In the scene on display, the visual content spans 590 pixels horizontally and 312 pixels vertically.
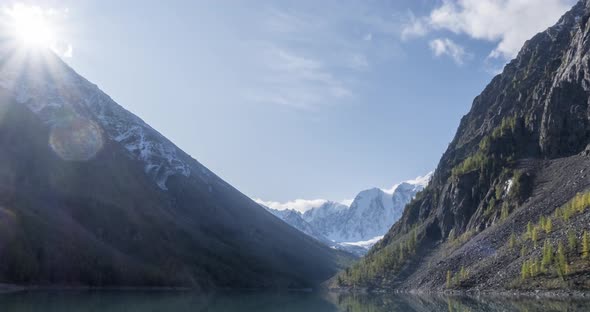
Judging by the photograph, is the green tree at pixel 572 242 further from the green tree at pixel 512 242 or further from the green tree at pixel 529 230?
the green tree at pixel 512 242

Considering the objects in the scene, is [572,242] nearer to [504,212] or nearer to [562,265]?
[562,265]

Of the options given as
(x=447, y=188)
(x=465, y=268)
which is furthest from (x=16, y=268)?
(x=447, y=188)

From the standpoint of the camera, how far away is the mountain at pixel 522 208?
9894 centimetres

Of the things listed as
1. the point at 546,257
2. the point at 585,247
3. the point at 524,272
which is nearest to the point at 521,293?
the point at 524,272

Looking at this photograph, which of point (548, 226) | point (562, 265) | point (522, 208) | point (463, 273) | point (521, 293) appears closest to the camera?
point (562, 265)

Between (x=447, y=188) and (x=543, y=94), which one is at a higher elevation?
(x=543, y=94)

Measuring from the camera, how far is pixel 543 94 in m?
176

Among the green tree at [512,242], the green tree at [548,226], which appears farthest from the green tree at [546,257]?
the green tree at [512,242]

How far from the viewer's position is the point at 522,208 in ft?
449

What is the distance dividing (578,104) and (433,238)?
67558 mm

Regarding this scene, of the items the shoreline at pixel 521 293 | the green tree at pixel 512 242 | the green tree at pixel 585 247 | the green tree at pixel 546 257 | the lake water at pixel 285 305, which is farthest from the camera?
the green tree at pixel 512 242

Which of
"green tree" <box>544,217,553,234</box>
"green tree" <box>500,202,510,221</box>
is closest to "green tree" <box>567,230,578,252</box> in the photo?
"green tree" <box>544,217,553,234</box>

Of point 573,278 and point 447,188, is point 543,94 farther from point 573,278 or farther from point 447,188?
point 573,278

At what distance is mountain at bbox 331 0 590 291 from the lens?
325 ft
